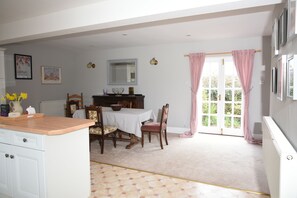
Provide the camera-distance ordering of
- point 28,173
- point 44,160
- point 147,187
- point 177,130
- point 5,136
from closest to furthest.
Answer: point 44,160, point 28,173, point 5,136, point 147,187, point 177,130

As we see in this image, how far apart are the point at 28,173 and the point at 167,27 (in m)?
3.17

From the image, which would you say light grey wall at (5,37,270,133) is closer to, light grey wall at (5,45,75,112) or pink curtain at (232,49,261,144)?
light grey wall at (5,45,75,112)

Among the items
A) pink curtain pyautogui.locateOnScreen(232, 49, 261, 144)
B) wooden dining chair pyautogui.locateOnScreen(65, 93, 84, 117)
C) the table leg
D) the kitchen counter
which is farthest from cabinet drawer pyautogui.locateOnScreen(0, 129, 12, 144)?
pink curtain pyautogui.locateOnScreen(232, 49, 261, 144)

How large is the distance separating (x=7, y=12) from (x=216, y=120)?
4.79 meters

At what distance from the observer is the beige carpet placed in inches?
115

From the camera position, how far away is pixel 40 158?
6.38ft

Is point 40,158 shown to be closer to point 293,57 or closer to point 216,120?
point 293,57

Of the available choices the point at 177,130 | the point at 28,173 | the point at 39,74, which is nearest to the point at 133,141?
the point at 177,130

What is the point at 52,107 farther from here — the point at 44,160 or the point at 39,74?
the point at 44,160

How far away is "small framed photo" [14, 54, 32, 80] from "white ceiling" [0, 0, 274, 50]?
68 centimetres

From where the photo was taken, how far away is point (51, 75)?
629 centimetres

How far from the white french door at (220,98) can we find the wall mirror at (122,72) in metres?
1.98

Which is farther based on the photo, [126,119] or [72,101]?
[72,101]

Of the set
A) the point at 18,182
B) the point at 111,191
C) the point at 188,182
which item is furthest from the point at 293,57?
the point at 18,182
